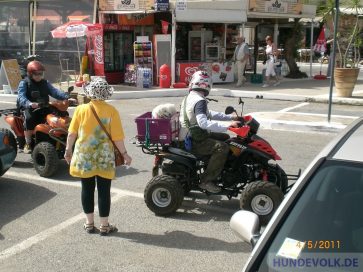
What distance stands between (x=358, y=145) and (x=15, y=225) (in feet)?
13.1

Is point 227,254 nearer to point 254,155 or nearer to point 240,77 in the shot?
point 254,155

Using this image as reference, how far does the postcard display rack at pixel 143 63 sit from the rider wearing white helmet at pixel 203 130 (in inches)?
504

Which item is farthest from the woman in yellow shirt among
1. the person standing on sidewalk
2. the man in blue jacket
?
the person standing on sidewalk

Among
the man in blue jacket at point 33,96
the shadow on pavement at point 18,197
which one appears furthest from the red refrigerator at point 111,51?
the shadow on pavement at point 18,197

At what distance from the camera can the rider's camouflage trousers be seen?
219 inches

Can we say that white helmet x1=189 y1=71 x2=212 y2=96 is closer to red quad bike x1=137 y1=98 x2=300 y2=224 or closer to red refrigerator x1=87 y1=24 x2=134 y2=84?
red quad bike x1=137 y1=98 x2=300 y2=224

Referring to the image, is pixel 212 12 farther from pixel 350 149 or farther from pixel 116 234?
pixel 350 149

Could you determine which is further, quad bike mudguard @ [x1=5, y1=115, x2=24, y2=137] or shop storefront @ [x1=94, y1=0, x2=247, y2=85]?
shop storefront @ [x1=94, y1=0, x2=247, y2=85]

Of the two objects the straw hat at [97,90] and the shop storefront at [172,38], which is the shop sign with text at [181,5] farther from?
the straw hat at [97,90]

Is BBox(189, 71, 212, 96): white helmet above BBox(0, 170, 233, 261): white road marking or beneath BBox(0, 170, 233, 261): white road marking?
above

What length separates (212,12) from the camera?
1842 centimetres

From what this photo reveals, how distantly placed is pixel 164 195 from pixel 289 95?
11.3 m

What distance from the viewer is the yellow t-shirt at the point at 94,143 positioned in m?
5.04

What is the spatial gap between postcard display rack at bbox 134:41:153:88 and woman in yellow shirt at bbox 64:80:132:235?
13408 mm
